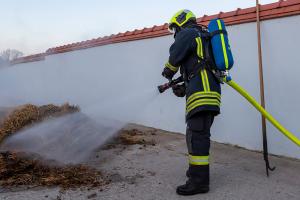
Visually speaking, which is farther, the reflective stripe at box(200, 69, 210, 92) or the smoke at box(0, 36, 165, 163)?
the smoke at box(0, 36, 165, 163)

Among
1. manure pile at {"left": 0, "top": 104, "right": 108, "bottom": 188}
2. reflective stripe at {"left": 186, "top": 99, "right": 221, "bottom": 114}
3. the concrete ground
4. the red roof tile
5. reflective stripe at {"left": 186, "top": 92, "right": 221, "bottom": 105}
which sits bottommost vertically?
the concrete ground

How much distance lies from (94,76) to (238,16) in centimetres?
540

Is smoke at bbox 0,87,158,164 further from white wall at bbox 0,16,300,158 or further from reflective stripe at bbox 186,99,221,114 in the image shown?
reflective stripe at bbox 186,99,221,114

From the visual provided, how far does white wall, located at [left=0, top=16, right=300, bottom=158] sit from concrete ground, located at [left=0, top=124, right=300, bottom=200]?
1.54 feet

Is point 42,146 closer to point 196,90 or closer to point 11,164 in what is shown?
point 11,164

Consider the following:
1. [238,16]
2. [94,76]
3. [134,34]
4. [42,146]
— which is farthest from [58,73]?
[238,16]

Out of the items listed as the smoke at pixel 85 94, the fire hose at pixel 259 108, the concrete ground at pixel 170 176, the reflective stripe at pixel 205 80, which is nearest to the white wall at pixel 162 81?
the smoke at pixel 85 94

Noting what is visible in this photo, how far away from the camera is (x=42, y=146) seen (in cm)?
614

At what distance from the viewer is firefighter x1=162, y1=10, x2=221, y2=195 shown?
432 cm

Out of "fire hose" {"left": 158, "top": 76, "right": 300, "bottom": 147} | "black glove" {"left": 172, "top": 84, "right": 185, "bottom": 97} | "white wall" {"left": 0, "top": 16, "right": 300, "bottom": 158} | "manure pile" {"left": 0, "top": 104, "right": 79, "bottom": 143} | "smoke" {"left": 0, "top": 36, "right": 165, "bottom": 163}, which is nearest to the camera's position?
"fire hose" {"left": 158, "top": 76, "right": 300, "bottom": 147}

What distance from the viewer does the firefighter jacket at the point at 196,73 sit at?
432 centimetres

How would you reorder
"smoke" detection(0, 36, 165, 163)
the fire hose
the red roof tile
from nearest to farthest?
the fire hose, the red roof tile, "smoke" detection(0, 36, 165, 163)

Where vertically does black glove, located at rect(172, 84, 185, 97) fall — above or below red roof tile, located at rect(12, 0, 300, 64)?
below

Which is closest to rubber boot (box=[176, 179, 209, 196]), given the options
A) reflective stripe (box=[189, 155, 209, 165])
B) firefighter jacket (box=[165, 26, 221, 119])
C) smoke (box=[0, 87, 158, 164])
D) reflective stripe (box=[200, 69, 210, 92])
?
reflective stripe (box=[189, 155, 209, 165])
